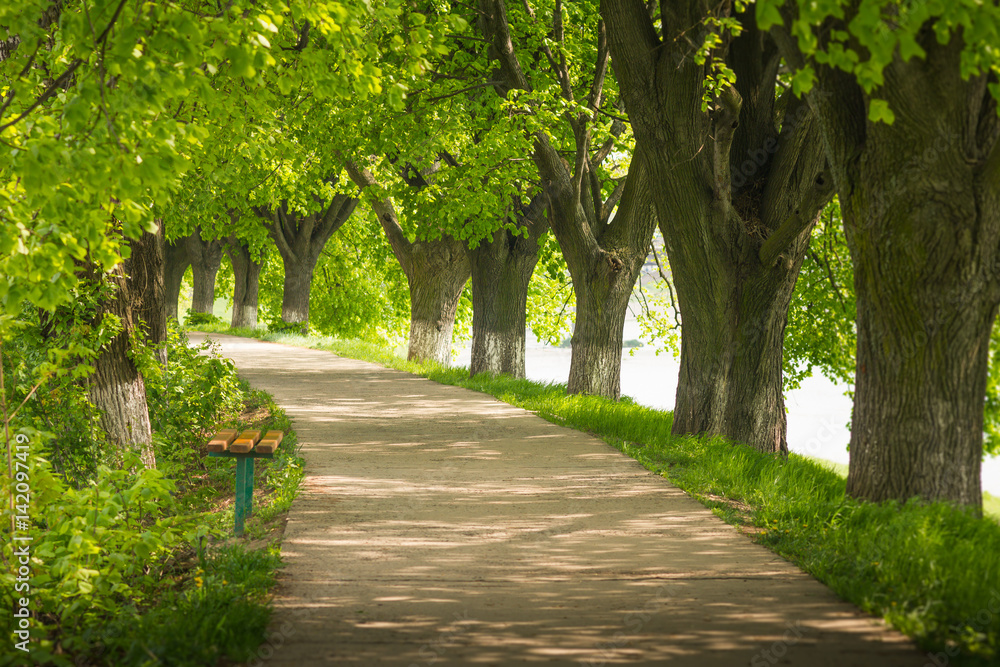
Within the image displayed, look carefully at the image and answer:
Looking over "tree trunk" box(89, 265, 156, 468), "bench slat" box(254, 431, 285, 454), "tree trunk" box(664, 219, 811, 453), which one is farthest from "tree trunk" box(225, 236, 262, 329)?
"bench slat" box(254, 431, 285, 454)

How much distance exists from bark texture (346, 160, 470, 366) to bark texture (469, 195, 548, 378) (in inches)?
Answer: 68.0

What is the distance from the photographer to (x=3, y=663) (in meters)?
3.85

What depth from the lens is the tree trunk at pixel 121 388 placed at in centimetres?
769

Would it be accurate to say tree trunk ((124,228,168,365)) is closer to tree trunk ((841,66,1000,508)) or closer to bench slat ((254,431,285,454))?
bench slat ((254,431,285,454))

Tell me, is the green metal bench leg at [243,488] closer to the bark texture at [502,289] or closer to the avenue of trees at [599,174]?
the avenue of trees at [599,174]

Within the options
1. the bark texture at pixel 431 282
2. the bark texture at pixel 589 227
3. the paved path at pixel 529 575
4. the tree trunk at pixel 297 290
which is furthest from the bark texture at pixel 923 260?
the tree trunk at pixel 297 290

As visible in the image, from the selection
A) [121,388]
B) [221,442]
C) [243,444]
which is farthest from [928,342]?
[121,388]

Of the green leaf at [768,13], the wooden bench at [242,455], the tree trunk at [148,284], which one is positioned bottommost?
the wooden bench at [242,455]

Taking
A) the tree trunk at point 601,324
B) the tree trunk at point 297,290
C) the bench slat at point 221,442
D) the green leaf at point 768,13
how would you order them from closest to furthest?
the green leaf at point 768,13 → the bench slat at point 221,442 → the tree trunk at point 601,324 → the tree trunk at point 297,290

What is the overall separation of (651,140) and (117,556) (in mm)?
6769

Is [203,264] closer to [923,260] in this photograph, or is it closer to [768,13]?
[923,260]

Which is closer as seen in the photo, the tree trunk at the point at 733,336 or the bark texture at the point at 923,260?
the bark texture at the point at 923,260

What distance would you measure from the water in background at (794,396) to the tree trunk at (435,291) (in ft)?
7.52

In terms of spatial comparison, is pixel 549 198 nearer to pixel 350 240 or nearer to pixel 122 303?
pixel 122 303
